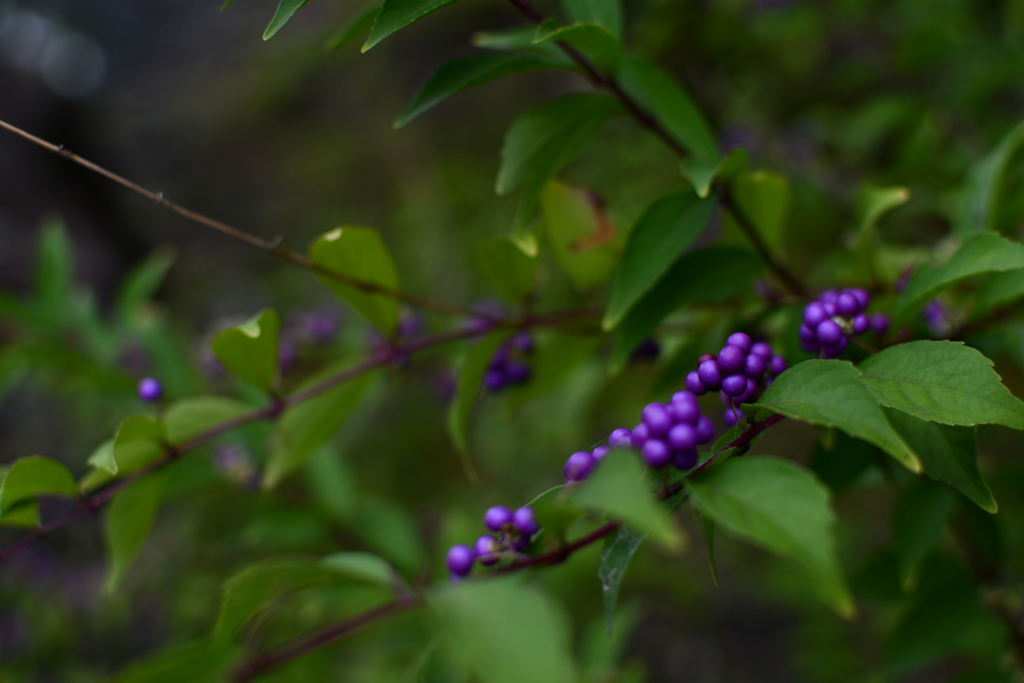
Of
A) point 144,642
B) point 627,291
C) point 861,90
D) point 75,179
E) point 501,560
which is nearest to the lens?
point 501,560

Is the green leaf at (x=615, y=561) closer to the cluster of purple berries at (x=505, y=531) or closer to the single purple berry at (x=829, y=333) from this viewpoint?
the cluster of purple berries at (x=505, y=531)

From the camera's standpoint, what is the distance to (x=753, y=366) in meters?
0.79

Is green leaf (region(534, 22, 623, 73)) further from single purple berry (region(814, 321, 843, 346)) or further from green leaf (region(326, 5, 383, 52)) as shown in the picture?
single purple berry (region(814, 321, 843, 346))

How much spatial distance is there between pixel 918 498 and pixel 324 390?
100 centimetres

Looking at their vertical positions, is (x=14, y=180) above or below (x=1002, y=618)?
above

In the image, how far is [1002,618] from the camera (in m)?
1.20

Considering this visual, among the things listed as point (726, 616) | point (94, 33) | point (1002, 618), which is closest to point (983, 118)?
point (1002, 618)

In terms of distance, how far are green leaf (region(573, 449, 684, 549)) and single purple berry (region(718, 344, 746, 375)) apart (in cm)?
25

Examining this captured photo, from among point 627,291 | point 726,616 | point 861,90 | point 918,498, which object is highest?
point 861,90

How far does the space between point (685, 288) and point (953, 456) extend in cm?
44

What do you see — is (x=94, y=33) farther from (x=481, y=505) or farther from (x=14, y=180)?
(x=481, y=505)

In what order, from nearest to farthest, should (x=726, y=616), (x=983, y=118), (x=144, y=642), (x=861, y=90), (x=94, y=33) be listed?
(x=983, y=118) → (x=861, y=90) → (x=144, y=642) → (x=726, y=616) → (x=94, y=33)

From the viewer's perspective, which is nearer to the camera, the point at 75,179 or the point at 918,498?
the point at 918,498

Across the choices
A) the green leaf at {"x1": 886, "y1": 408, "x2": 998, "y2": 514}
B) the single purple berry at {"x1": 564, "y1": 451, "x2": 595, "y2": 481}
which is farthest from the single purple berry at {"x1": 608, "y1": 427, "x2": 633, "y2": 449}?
the green leaf at {"x1": 886, "y1": 408, "x2": 998, "y2": 514}
